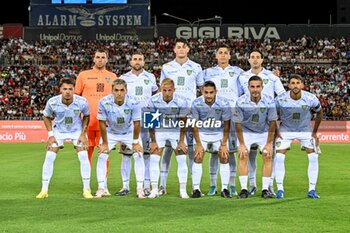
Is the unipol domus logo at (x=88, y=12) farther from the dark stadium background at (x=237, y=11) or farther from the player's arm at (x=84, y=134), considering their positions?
the player's arm at (x=84, y=134)

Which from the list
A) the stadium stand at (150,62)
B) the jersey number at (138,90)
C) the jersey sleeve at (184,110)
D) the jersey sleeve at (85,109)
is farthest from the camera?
the stadium stand at (150,62)

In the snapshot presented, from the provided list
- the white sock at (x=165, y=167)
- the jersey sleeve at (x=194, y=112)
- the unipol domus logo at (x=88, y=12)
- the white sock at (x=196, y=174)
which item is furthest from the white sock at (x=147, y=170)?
the unipol domus logo at (x=88, y=12)

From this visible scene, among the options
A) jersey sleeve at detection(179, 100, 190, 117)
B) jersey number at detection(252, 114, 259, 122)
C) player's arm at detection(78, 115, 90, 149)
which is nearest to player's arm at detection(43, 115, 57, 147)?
player's arm at detection(78, 115, 90, 149)

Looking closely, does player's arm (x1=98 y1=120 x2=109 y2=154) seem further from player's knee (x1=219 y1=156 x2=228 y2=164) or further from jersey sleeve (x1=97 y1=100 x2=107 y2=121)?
player's knee (x1=219 y1=156 x2=228 y2=164)

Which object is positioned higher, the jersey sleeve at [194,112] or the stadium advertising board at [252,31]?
the stadium advertising board at [252,31]

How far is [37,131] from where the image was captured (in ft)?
103

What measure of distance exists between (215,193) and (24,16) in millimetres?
62770

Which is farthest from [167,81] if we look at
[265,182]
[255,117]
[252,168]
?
[265,182]

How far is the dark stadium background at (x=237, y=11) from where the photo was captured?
69.1m

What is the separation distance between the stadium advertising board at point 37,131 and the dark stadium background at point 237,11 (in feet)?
128

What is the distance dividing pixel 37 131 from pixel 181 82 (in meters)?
22.0

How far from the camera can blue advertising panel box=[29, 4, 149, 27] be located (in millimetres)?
44281

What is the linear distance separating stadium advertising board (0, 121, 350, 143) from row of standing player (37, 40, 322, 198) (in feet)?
68.4

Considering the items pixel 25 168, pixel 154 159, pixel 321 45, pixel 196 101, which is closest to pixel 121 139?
pixel 154 159
